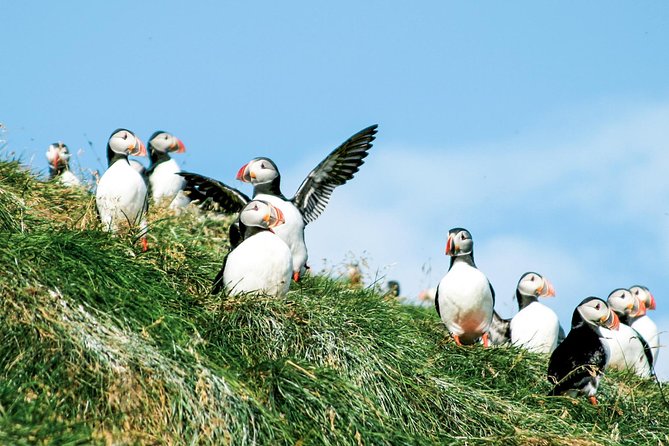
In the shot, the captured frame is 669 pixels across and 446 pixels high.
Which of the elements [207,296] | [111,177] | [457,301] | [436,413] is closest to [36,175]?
[111,177]

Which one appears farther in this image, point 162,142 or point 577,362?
point 162,142

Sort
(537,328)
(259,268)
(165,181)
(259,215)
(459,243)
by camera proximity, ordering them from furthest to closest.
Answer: (165,181)
(537,328)
(459,243)
(259,215)
(259,268)

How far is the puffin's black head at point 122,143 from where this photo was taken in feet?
23.9

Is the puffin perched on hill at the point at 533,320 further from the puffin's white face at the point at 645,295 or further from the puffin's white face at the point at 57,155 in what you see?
the puffin's white face at the point at 57,155

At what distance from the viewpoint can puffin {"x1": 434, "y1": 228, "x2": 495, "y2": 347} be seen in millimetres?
7328

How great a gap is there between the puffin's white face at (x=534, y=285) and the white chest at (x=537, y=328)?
0.18 m

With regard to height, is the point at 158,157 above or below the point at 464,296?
above

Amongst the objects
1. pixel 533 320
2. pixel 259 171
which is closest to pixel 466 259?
pixel 533 320

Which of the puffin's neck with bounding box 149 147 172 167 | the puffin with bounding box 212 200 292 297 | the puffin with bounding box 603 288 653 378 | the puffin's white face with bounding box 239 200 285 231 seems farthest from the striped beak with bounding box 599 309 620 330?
the puffin's neck with bounding box 149 147 172 167

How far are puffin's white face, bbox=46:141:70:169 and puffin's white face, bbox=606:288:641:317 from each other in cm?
557

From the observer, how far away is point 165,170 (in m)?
10.3

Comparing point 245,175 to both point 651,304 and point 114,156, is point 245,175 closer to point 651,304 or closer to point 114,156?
point 114,156

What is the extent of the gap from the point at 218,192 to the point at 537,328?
8.70 ft

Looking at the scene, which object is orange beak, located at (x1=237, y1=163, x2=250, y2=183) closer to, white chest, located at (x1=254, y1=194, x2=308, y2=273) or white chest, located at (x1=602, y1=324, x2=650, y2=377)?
white chest, located at (x1=254, y1=194, x2=308, y2=273)
